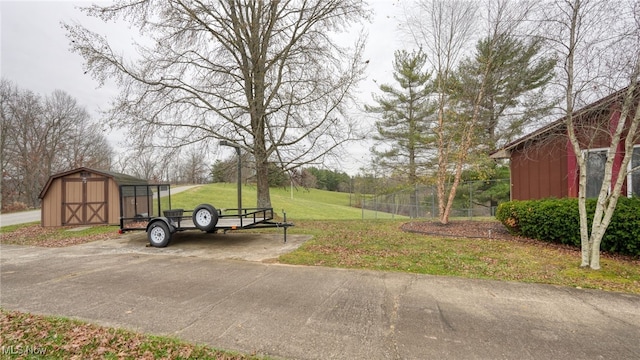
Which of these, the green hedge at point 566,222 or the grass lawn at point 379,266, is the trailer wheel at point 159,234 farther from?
the green hedge at point 566,222

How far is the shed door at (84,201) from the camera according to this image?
13.1m

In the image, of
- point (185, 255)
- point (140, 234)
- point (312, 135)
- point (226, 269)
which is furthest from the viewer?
point (312, 135)

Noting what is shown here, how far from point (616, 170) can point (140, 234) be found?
1475cm

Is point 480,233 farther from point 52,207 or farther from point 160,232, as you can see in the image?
point 52,207

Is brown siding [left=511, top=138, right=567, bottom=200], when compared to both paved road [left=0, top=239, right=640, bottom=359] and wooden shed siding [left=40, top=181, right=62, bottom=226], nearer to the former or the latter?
paved road [left=0, top=239, right=640, bottom=359]

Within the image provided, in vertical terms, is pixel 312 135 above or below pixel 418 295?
above

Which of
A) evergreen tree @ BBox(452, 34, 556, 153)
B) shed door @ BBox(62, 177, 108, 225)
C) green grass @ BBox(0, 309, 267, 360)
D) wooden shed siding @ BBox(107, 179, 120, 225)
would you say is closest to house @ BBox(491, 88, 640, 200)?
evergreen tree @ BBox(452, 34, 556, 153)

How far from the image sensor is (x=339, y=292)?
4.31m

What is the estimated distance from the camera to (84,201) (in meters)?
13.2

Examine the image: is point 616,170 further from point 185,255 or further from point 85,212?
point 85,212

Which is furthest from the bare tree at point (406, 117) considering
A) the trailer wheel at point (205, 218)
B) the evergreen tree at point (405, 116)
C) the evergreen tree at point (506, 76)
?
the trailer wheel at point (205, 218)

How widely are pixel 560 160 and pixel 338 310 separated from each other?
943 cm

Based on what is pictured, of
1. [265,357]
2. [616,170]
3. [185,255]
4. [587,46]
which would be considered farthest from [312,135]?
[265,357]

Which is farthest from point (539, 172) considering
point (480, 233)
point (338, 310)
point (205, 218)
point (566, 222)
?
point (205, 218)
